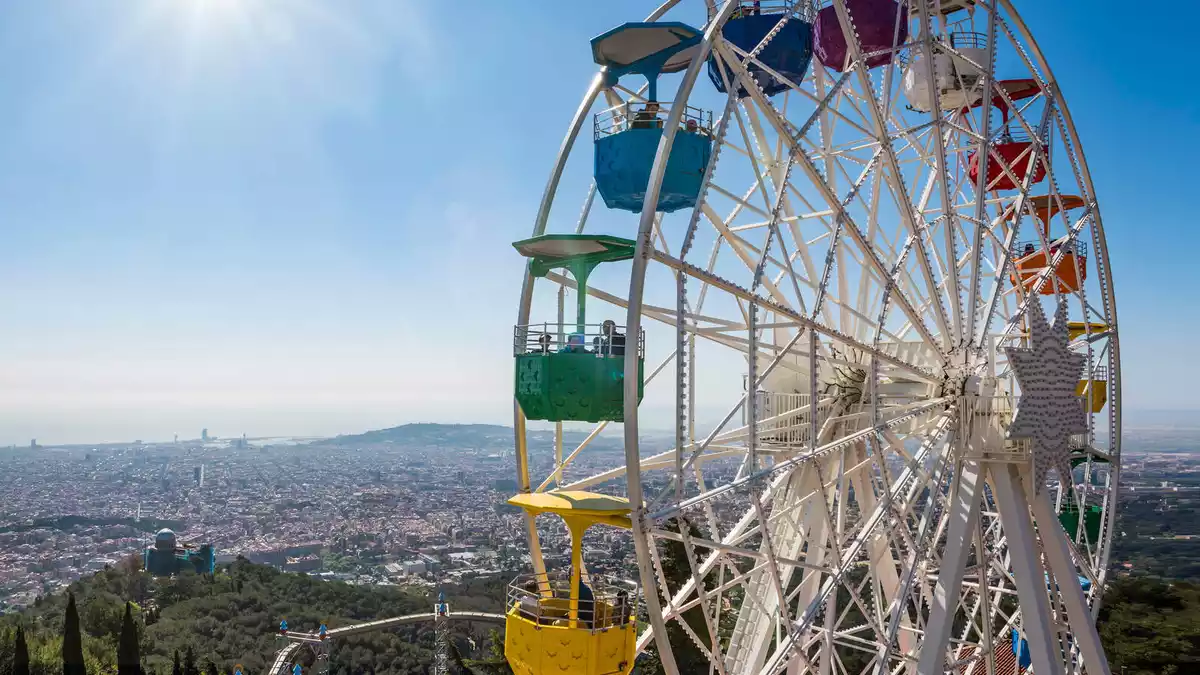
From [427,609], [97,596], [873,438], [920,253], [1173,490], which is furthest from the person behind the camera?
[1173,490]

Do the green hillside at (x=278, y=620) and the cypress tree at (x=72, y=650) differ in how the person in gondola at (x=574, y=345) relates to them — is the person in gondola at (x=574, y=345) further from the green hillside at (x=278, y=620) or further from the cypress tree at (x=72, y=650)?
the cypress tree at (x=72, y=650)

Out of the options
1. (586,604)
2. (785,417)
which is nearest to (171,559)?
(785,417)

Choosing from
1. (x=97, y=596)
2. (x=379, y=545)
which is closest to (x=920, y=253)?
(x=97, y=596)

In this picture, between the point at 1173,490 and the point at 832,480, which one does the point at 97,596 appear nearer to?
the point at 832,480

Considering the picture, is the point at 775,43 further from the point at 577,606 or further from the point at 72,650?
the point at 72,650

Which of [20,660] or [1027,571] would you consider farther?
[20,660]
